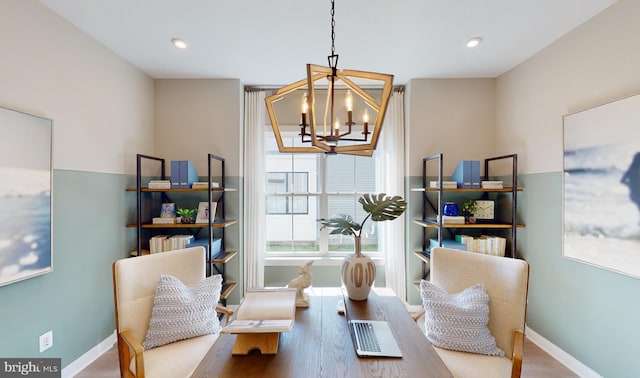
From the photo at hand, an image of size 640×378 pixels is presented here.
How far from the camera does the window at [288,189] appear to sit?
11.5ft

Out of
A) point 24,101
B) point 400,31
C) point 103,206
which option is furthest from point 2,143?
point 400,31

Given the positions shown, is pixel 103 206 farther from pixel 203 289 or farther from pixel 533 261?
pixel 533 261

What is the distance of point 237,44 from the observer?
2.36 metres

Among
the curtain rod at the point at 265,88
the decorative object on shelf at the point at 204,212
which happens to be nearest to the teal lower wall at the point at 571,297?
the curtain rod at the point at 265,88

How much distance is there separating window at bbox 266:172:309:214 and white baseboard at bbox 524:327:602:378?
2584 millimetres

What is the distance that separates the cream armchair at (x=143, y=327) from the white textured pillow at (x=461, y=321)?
1337mm

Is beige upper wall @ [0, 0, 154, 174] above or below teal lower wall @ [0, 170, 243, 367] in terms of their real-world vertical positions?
above

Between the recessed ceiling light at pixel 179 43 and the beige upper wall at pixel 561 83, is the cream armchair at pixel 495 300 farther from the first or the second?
the recessed ceiling light at pixel 179 43

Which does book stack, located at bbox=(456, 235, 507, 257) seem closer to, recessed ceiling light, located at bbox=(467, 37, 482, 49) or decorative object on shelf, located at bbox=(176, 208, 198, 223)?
recessed ceiling light, located at bbox=(467, 37, 482, 49)

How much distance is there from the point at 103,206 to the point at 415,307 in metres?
3.22

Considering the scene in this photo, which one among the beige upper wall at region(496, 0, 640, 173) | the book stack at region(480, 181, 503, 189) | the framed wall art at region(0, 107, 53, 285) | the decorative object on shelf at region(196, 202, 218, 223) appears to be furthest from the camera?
the decorative object on shelf at region(196, 202, 218, 223)

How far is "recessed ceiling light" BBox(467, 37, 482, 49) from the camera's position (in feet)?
7.47

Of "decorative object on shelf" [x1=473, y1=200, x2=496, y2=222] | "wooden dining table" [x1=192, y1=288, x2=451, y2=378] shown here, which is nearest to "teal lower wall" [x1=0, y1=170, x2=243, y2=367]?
"wooden dining table" [x1=192, y1=288, x2=451, y2=378]

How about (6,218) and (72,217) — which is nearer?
(6,218)
